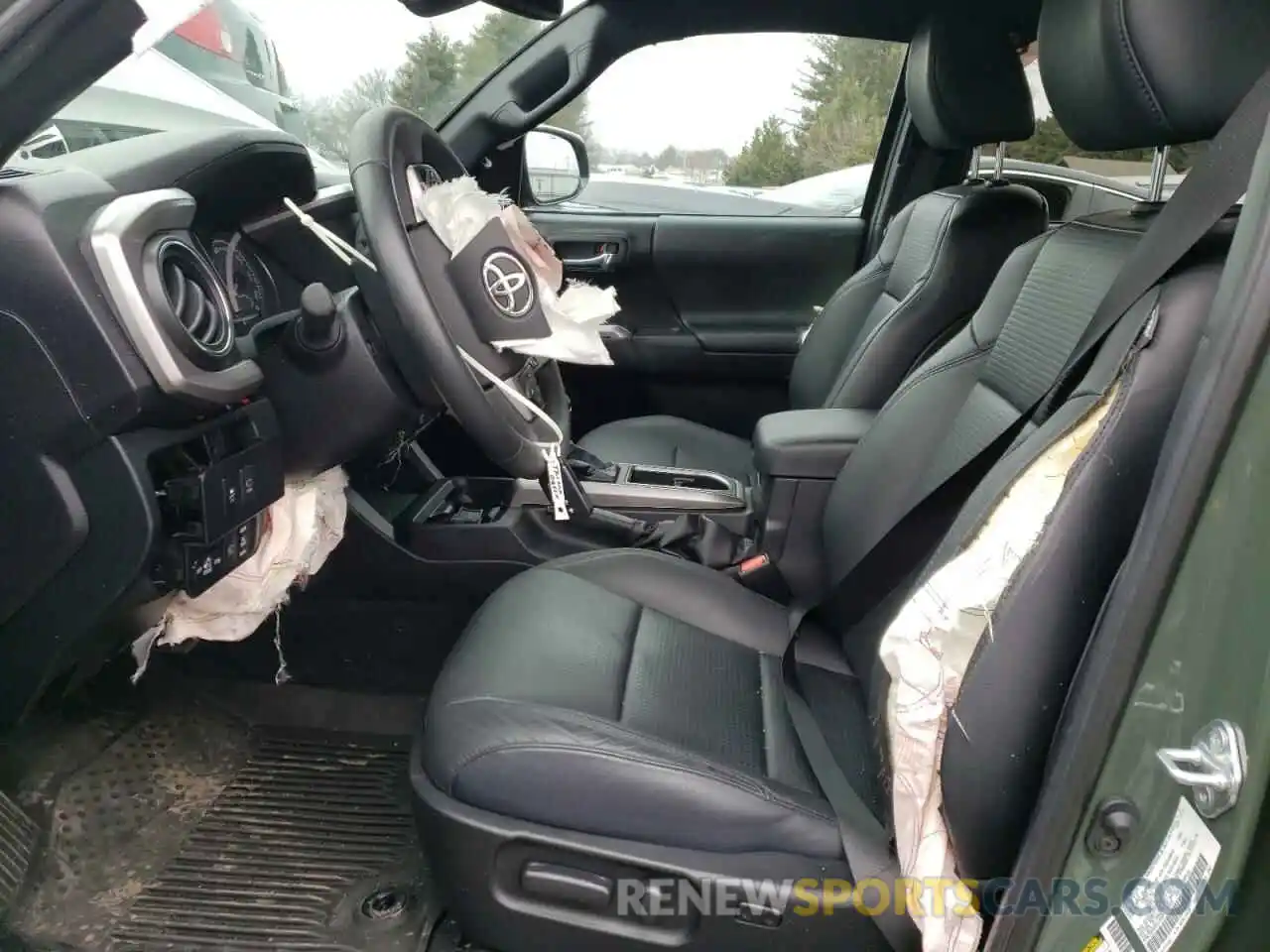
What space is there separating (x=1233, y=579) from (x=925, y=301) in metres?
1.15

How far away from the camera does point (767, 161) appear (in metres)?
2.65

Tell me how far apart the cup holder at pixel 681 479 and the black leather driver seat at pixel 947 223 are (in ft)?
0.85

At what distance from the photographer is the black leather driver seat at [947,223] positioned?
67.5 inches

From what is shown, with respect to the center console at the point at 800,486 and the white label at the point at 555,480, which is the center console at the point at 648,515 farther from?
the white label at the point at 555,480

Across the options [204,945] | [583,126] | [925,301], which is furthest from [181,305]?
[583,126]

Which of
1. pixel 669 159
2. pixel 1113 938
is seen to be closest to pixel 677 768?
pixel 1113 938

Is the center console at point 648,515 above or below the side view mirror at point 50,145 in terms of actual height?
below

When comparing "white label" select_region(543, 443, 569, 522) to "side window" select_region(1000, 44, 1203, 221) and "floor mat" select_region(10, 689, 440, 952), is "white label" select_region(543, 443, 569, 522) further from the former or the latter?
"side window" select_region(1000, 44, 1203, 221)

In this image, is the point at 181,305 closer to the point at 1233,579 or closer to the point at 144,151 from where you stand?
the point at 144,151

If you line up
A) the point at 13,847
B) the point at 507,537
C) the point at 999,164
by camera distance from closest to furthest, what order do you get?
the point at 13,847 → the point at 507,537 → the point at 999,164

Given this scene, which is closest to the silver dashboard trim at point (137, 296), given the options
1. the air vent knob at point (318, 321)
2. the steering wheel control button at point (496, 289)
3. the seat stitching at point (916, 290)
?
the air vent knob at point (318, 321)

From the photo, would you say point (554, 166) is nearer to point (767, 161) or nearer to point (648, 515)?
point (767, 161)

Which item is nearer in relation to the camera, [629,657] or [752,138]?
[629,657]

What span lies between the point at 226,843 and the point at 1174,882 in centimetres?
125
